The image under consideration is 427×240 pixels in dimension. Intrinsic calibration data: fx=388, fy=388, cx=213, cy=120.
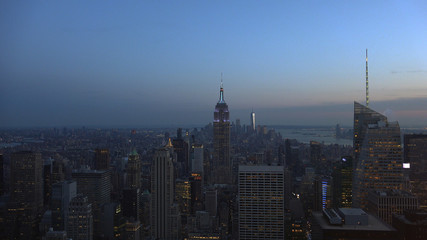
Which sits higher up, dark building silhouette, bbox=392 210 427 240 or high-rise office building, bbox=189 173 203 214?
dark building silhouette, bbox=392 210 427 240

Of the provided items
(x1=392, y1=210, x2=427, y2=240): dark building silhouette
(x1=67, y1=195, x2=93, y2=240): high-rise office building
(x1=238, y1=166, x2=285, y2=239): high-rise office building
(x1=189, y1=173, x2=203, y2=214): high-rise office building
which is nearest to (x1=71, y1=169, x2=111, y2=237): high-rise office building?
(x1=67, y1=195, x2=93, y2=240): high-rise office building

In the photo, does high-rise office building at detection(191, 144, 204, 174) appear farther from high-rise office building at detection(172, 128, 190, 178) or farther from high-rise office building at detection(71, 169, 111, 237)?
high-rise office building at detection(71, 169, 111, 237)

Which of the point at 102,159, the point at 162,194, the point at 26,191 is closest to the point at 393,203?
the point at 162,194

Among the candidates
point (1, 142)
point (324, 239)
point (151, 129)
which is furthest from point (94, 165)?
point (324, 239)

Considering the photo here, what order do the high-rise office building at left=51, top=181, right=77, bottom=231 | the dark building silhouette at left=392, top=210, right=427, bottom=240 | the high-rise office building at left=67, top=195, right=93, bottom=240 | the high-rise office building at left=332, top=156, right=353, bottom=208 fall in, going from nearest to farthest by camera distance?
the dark building silhouette at left=392, top=210, right=427, bottom=240 < the high-rise office building at left=51, top=181, right=77, bottom=231 < the high-rise office building at left=67, top=195, right=93, bottom=240 < the high-rise office building at left=332, top=156, right=353, bottom=208

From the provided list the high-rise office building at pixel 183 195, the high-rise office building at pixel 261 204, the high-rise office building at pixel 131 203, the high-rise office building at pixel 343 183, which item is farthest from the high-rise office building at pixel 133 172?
the high-rise office building at pixel 343 183

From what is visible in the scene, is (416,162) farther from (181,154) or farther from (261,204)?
(181,154)

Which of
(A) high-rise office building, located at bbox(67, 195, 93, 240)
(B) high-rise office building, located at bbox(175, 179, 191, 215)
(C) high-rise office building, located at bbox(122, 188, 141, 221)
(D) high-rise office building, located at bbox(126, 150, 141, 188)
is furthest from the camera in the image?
(D) high-rise office building, located at bbox(126, 150, 141, 188)
